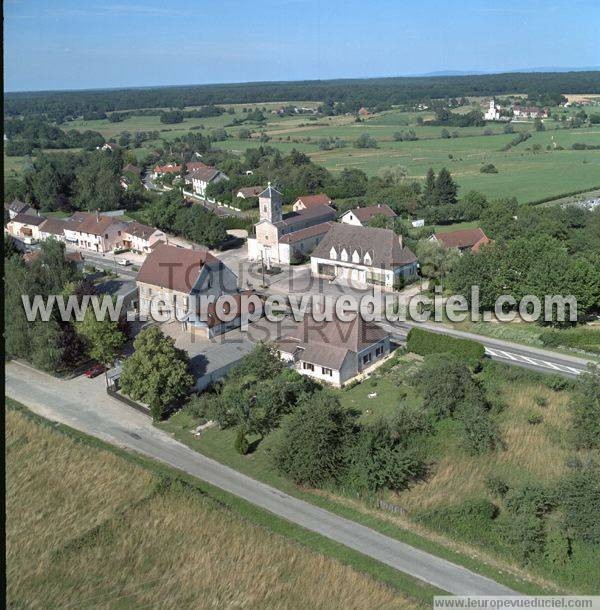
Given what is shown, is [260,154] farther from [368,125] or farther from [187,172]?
[368,125]

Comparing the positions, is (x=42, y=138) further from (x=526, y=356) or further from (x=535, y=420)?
(x=535, y=420)

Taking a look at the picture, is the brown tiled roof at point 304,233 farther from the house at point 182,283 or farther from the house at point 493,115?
the house at point 493,115

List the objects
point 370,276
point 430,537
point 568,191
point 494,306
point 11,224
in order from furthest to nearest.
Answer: point 568,191, point 11,224, point 370,276, point 494,306, point 430,537

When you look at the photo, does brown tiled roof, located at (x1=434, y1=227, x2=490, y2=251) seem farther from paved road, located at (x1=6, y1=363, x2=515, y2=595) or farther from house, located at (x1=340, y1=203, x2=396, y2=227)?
paved road, located at (x1=6, y1=363, x2=515, y2=595)

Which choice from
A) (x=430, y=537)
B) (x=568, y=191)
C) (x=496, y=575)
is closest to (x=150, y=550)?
(x=430, y=537)

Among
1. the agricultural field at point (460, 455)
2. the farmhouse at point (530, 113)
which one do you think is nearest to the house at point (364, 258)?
the agricultural field at point (460, 455)

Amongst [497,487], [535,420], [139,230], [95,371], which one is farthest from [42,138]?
[497,487]

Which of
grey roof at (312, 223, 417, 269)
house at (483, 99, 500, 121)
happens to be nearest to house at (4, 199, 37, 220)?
grey roof at (312, 223, 417, 269)
